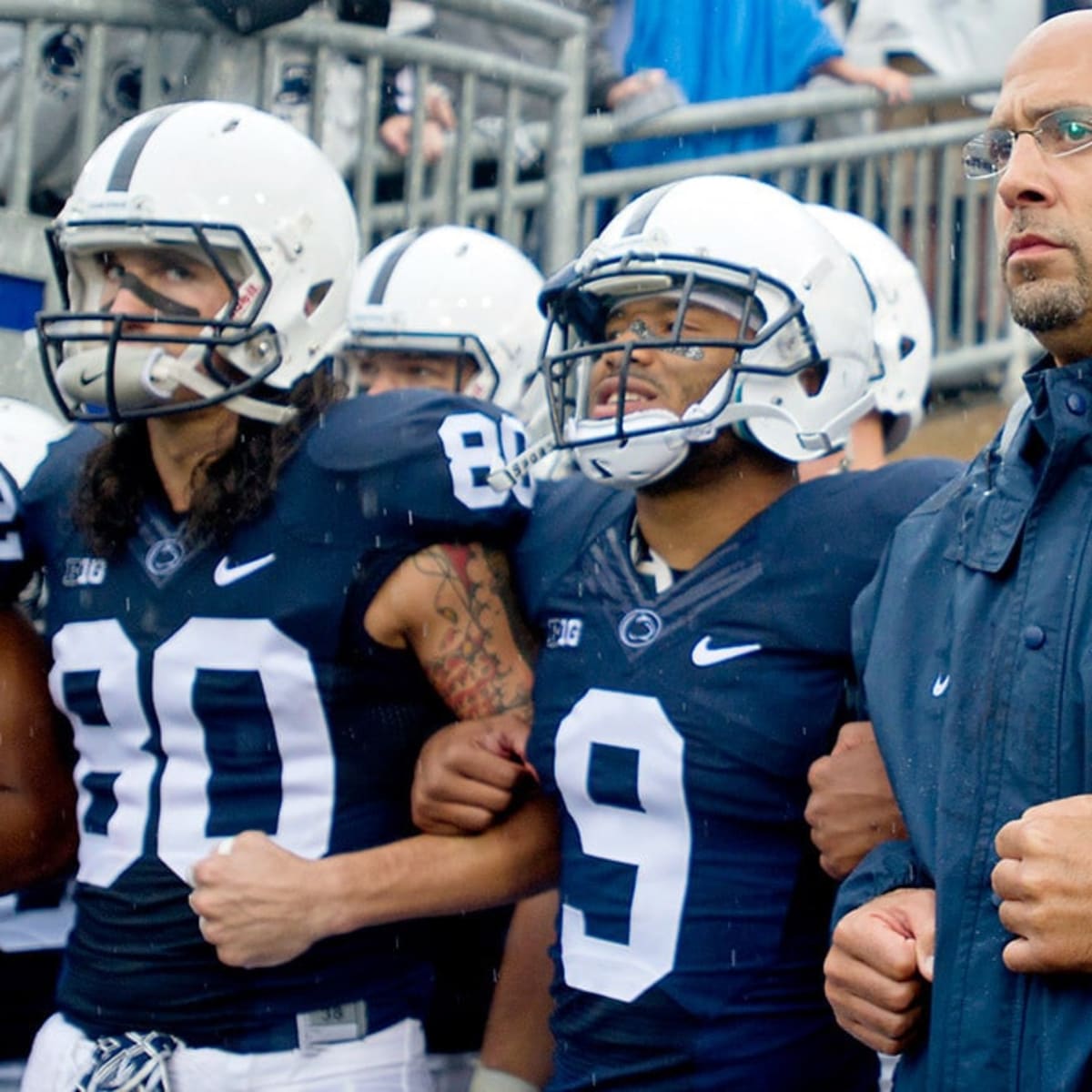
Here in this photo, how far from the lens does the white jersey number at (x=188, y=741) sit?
9.16ft

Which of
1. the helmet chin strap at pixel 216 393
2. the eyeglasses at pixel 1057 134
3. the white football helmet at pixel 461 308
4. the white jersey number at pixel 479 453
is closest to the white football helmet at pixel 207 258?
the helmet chin strap at pixel 216 393

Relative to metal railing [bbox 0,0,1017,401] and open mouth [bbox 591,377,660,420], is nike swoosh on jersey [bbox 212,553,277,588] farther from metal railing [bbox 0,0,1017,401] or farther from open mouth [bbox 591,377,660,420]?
metal railing [bbox 0,0,1017,401]

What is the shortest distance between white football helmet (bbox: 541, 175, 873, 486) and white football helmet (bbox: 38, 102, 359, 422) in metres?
0.41

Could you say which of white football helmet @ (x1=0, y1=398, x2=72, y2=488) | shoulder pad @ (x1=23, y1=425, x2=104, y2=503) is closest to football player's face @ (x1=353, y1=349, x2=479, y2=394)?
white football helmet @ (x1=0, y1=398, x2=72, y2=488)

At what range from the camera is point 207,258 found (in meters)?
2.97

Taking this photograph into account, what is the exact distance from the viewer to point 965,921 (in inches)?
78.7

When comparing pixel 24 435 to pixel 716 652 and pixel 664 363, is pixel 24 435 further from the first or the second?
pixel 716 652

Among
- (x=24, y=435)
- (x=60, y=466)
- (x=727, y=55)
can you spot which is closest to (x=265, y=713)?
(x=60, y=466)

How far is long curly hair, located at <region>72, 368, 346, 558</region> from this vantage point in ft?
9.47

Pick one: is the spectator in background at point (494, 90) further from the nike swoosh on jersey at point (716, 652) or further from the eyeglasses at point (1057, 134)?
the eyeglasses at point (1057, 134)

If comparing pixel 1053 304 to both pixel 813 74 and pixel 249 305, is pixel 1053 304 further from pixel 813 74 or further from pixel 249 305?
pixel 813 74

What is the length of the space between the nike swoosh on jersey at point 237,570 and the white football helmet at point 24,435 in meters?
0.70

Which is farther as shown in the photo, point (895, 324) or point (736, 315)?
point (895, 324)

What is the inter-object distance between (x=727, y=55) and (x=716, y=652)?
3.46 metres
